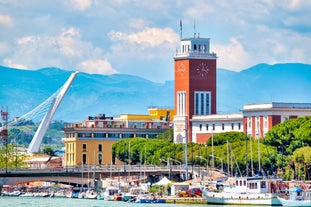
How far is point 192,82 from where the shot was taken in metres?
189

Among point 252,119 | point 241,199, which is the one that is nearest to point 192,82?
point 252,119

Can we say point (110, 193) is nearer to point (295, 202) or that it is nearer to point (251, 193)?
point (251, 193)

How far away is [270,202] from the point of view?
115125 millimetres

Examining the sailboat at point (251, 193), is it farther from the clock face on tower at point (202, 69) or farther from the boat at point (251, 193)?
the clock face on tower at point (202, 69)

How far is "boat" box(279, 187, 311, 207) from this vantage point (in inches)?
4461

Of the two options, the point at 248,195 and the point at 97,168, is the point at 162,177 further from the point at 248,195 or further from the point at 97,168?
the point at 248,195

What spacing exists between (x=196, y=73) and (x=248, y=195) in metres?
72.4

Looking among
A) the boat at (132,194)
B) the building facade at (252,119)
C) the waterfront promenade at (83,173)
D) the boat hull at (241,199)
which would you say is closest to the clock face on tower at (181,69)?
the building facade at (252,119)

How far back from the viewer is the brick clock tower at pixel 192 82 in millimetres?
188500

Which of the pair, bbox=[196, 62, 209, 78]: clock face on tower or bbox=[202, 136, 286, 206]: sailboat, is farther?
bbox=[196, 62, 209, 78]: clock face on tower

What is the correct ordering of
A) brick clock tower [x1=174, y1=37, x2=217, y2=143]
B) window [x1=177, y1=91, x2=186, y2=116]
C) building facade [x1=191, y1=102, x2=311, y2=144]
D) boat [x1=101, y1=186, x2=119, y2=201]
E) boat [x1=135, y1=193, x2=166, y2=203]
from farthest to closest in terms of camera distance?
1. window [x1=177, y1=91, x2=186, y2=116]
2. brick clock tower [x1=174, y1=37, x2=217, y2=143]
3. building facade [x1=191, y1=102, x2=311, y2=144]
4. boat [x1=101, y1=186, x2=119, y2=201]
5. boat [x1=135, y1=193, x2=166, y2=203]

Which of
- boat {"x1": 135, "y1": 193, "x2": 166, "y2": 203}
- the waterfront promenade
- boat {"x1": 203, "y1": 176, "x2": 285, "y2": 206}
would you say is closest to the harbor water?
boat {"x1": 135, "y1": 193, "x2": 166, "y2": 203}

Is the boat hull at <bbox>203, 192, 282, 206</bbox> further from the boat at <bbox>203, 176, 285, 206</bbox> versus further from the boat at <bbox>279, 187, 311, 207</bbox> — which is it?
the boat at <bbox>279, 187, 311, 207</bbox>

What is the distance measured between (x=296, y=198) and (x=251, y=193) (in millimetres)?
5343
